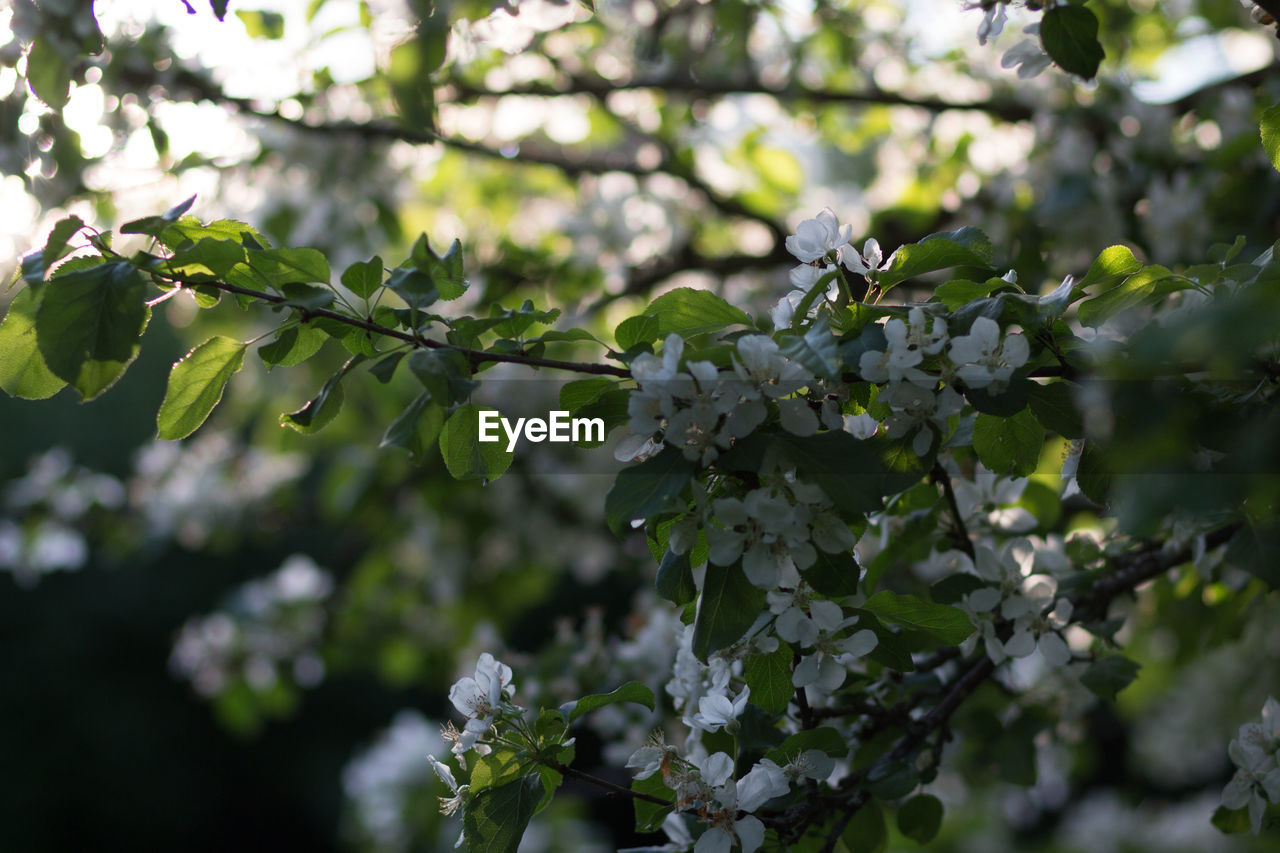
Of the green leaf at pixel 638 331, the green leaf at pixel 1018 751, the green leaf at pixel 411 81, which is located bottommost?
the green leaf at pixel 1018 751

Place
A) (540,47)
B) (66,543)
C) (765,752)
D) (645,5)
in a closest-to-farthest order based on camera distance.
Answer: (765,752), (540,47), (645,5), (66,543)

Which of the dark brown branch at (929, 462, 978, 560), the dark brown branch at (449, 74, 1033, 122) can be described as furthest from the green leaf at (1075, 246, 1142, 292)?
the dark brown branch at (449, 74, 1033, 122)

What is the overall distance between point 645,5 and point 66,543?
2253mm

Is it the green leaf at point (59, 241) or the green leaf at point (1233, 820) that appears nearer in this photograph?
the green leaf at point (59, 241)

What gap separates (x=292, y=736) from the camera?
26.6 feet

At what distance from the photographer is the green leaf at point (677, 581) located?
29.8 inches

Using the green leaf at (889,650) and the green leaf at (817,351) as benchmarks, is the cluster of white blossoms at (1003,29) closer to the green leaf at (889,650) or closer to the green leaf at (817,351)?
the green leaf at (817,351)

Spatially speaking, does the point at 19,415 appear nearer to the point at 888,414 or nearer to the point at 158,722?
the point at 158,722

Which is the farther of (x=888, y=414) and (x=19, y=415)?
(x=19, y=415)

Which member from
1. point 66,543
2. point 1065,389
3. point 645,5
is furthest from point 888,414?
point 66,543

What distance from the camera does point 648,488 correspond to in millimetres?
688

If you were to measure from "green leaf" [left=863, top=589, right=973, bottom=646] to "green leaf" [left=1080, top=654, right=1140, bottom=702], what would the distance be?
338mm

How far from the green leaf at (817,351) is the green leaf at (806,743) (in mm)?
309

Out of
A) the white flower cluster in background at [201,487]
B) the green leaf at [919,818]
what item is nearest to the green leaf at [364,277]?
the green leaf at [919,818]
